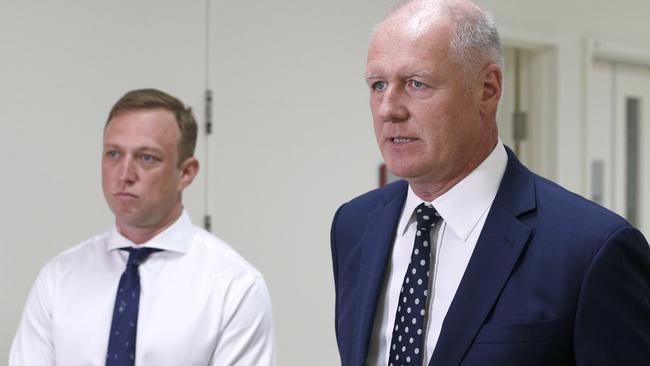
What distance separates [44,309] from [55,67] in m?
0.74

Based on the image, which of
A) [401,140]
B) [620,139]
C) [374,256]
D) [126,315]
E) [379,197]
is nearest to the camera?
[401,140]

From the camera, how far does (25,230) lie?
2266 mm

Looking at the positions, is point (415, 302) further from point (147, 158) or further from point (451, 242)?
point (147, 158)

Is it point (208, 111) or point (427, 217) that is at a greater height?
point (208, 111)

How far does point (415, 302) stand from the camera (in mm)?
1229

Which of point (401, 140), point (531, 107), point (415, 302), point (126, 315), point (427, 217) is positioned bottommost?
point (126, 315)

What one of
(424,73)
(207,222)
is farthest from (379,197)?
(207,222)

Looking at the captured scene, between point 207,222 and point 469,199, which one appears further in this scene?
point 207,222

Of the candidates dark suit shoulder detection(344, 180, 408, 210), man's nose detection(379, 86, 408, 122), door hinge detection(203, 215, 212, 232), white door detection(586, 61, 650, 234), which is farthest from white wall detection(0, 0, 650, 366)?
man's nose detection(379, 86, 408, 122)

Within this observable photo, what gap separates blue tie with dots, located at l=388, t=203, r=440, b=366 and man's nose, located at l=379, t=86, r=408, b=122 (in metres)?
0.18

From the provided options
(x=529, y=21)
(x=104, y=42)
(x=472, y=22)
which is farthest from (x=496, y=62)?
(x=529, y=21)

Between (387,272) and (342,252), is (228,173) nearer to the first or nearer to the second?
(342,252)

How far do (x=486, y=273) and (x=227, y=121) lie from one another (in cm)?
162

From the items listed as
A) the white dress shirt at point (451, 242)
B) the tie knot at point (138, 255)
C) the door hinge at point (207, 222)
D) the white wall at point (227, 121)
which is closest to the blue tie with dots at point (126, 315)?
the tie knot at point (138, 255)
